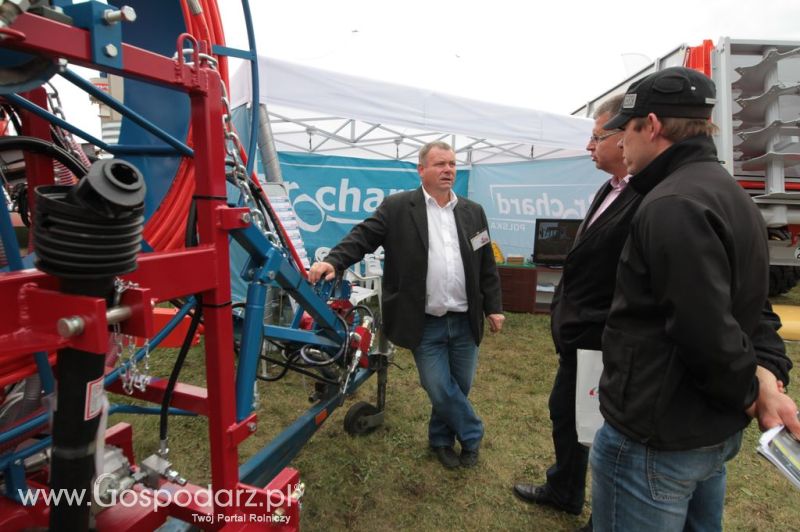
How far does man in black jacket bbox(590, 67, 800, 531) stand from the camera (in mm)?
1010

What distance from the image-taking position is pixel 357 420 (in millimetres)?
2889

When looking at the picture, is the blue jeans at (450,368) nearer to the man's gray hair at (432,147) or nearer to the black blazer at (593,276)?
the black blazer at (593,276)

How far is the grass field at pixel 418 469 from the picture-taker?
87.6 inches

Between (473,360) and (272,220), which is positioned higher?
(272,220)

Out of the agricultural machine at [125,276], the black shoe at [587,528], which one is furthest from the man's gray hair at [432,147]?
the black shoe at [587,528]

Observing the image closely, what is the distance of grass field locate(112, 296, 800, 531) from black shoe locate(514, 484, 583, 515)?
0.04 metres

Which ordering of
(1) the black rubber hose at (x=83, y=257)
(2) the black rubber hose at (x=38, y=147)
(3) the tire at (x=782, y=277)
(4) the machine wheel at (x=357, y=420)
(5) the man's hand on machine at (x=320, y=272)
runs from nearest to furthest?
(1) the black rubber hose at (x=83, y=257)
(2) the black rubber hose at (x=38, y=147)
(5) the man's hand on machine at (x=320, y=272)
(4) the machine wheel at (x=357, y=420)
(3) the tire at (x=782, y=277)

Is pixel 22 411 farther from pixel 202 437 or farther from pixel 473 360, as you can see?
pixel 473 360

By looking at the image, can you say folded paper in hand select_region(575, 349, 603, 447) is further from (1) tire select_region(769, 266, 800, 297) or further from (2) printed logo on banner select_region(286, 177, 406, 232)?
(1) tire select_region(769, 266, 800, 297)

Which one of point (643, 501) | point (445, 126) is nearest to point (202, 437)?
point (643, 501)

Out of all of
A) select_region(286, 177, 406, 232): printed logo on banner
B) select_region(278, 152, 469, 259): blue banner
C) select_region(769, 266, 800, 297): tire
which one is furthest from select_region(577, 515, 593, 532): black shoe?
select_region(769, 266, 800, 297): tire

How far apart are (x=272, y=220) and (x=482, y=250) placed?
1.26 m

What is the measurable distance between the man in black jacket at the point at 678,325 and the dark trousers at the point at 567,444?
30.4 inches

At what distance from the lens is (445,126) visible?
4.82 m
